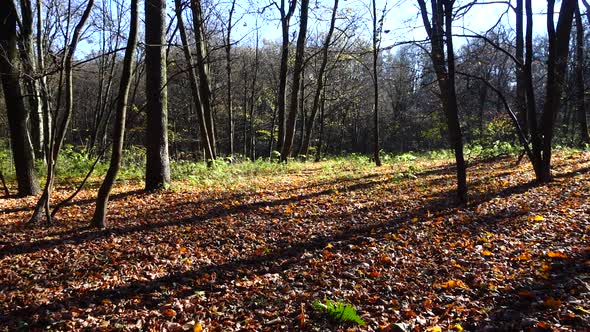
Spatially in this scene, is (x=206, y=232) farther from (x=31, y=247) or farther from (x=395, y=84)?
(x=395, y=84)

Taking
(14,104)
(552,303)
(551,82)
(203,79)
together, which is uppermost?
(203,79)

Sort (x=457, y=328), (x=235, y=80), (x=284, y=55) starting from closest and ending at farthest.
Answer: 1. (x=457, y=328)
2. (x=284, y=55)
3. (x=235, y=80)

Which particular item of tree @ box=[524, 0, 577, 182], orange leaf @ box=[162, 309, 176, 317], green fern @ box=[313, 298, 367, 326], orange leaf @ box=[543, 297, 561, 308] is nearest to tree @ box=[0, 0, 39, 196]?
orange leaf @ box=[162, 309, 176, 317]

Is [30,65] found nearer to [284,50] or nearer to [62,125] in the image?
[62,125]

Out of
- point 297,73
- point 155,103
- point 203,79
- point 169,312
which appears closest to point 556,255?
point 169,312

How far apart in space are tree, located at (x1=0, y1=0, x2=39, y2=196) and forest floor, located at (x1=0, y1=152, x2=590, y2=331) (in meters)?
0.69

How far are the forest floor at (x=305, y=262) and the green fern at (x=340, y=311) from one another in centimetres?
7

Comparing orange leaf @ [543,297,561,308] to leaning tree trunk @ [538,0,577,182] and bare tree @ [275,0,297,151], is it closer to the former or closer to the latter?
leaning tree trunk @ [538,0,577,182]

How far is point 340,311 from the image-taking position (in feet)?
12.3

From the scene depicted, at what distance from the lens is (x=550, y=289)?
412cm

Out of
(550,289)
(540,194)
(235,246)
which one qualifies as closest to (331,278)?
(235,246)

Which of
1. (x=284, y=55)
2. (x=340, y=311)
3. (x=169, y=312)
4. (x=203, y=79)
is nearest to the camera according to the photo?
(x=340, y=311)

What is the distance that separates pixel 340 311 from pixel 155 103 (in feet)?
23.3

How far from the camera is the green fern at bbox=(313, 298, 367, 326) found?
12.1ft
